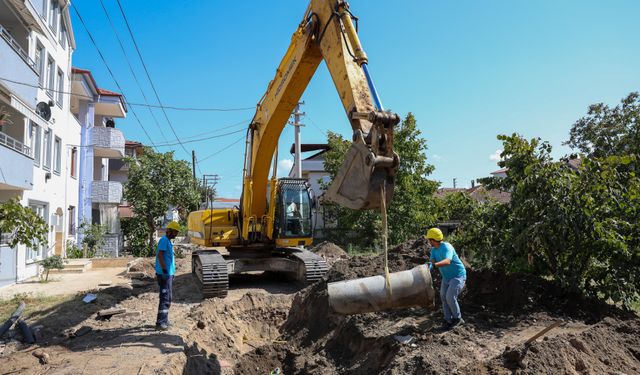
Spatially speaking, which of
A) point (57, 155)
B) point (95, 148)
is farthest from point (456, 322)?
point (95, 148)

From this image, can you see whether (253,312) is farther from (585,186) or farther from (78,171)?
(78,171)

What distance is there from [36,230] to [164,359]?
288cm

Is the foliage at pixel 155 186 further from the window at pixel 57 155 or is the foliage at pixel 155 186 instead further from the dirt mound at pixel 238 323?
the dirt mound at pixel 238 323

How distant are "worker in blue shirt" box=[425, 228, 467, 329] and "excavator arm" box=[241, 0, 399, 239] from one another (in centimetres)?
Result: 194

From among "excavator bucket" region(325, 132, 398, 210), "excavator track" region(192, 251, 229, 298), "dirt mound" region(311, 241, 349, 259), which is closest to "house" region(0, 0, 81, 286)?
"excavator track" region(192, 251, 229, 298)

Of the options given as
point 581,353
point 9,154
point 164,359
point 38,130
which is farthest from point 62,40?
point 581,353

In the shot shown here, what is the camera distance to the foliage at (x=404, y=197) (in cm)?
2520

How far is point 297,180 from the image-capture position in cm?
1188

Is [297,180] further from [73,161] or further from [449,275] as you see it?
[73,161]

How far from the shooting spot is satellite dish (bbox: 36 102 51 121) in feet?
50.4

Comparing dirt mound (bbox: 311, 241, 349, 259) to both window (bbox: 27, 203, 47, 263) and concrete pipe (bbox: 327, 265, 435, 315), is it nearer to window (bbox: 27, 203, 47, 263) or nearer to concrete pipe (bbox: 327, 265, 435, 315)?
window (bbox: 27, 203, 47, 263)

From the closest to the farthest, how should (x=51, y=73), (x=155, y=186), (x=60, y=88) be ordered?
(x=51, y=73) < (x=60, y=88) < (x=155, y=186)

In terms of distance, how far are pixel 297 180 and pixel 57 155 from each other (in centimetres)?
1191

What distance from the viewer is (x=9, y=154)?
12.1m
